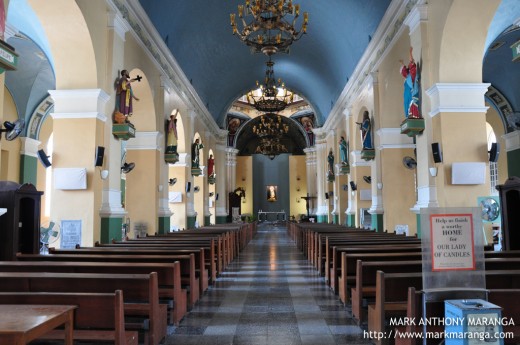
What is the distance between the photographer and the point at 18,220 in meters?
5.31

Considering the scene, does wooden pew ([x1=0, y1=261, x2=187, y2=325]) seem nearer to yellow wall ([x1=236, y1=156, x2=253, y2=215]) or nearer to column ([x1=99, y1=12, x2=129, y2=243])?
column ([x1=99, y1=12, x2=129, y2=243])

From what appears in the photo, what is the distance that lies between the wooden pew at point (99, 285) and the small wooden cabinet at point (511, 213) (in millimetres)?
4729

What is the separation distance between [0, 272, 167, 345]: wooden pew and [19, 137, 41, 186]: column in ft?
32.3

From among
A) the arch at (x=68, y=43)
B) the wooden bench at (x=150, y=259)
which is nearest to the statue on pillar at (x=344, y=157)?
the arch at (x=68, y=43)

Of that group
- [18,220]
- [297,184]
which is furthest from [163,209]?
[297,184]

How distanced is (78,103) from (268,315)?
4.78m

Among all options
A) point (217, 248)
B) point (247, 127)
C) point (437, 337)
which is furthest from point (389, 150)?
point (247, 127)

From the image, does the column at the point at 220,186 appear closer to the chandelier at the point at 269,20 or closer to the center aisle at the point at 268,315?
the chandelier at the point at 269,20

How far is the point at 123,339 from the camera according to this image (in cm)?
269

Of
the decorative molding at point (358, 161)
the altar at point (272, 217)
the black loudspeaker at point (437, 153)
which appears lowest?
the altar at point (272, 217)

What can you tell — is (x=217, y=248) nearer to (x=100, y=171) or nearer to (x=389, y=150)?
(x=100, y=171)

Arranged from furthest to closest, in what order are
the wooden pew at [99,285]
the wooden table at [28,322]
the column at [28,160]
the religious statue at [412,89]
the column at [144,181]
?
the column at [28,160] → the column at [144,181] → the religious statue at [412,89] → the wooden pew at [99,285] → the wooden table at [28,322]

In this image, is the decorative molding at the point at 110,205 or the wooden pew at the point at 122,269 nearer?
the wooden pew at the point at 122,269

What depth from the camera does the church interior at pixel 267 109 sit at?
3951 millimetres
